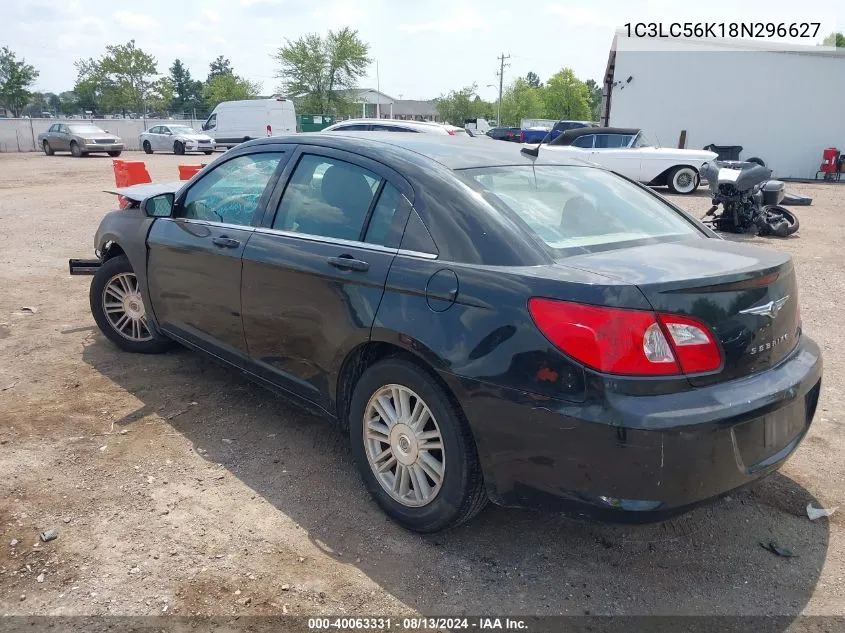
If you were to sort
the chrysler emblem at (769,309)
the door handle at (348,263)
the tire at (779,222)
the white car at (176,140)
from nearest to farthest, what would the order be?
1. the chrysler emblem at (769,309)
2. the door handle at (348,263)
3. the tire at (779,222)
4. the white car at (176,140)

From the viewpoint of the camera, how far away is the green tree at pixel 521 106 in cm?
8494

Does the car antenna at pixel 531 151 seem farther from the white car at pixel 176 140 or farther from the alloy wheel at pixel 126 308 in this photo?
the white car at pixel 176 140

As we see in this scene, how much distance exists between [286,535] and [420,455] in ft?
2.29

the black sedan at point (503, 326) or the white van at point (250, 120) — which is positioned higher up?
the white van at point (250, 120)

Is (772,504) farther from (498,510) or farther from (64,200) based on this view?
(64,200)

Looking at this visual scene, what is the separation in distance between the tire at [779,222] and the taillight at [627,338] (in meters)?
9.90

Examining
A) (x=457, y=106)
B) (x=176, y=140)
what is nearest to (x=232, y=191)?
(x=176, y=140)

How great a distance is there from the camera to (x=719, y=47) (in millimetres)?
25766

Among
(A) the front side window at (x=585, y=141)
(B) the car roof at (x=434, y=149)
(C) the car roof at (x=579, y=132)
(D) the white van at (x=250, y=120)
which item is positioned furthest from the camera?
(D) the white van at (x=250, y=120)

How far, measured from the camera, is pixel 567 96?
77.3 m

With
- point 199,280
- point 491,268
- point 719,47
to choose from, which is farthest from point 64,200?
point 719,47

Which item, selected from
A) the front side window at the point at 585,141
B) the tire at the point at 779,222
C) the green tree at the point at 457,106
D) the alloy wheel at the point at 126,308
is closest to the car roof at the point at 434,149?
the alloy wheel at the point at 126,308

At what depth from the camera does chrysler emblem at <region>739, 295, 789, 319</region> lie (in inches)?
97.3

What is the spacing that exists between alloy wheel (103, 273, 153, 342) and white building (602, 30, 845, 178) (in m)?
25.4
